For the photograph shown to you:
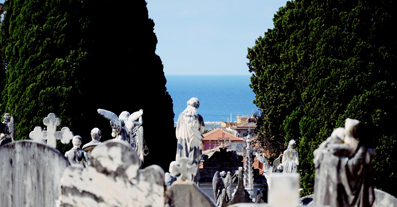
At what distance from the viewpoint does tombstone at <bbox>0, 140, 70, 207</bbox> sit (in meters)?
11.8

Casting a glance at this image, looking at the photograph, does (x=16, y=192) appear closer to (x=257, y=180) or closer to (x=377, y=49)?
(x=377, y=49)

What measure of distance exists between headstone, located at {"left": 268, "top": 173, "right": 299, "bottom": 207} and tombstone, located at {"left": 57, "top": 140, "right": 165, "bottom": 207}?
148cm

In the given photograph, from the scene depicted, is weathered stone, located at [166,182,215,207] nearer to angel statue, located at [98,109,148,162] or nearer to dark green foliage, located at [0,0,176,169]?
angel statue, located at [98,109,148,162]

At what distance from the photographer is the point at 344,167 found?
9.07 metres

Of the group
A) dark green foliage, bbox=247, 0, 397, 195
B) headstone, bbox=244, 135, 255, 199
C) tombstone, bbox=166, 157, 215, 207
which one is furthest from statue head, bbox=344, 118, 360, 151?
dark green foliage, bbox=247, 0, 397, 195

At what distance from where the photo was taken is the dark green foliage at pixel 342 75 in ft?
101

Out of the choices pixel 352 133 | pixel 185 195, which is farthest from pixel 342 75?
pixel 352 133

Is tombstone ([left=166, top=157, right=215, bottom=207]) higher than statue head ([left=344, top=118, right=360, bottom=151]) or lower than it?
lower

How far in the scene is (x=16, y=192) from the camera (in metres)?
11.9

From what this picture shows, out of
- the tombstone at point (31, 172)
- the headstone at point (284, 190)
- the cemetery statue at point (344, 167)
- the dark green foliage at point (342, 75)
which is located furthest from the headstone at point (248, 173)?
the headstone at point (284, 190)

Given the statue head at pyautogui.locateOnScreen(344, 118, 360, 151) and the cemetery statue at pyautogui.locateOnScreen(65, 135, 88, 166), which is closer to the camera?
the statue head at pyautogui.locateOnScreen(344, 118, 360, 151)

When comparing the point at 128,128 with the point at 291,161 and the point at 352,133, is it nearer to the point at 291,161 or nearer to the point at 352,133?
the point at 291,161

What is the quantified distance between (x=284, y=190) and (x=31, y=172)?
15.3 feet

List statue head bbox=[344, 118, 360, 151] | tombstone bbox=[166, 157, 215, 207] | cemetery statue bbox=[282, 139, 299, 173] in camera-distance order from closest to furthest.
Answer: statue head bbox=[344, 118, 360, 151], tombstone bbox=[166, 157, 215, 207], cemetery statue bbox=[282, 139, 299, 173]
